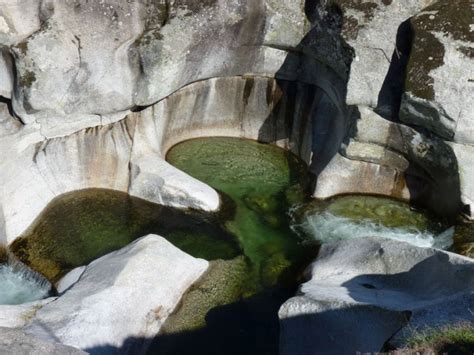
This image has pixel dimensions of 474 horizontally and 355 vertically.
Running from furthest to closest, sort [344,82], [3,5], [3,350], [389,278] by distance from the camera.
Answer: [344,82], [3,5], [389,278], [3,350]

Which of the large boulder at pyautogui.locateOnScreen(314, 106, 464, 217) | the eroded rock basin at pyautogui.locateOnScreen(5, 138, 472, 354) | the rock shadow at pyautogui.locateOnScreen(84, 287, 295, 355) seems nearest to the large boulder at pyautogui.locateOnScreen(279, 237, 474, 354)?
the rock shadow at pyautogui.locateOnScreen(84, 287, 295, 355)

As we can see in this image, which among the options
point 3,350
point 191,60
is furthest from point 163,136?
point 3,350

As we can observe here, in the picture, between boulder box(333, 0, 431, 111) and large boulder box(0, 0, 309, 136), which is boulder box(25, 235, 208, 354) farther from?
boulder box(333, 0, 431, 111)

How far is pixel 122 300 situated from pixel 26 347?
12.9 ft

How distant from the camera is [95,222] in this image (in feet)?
45.4

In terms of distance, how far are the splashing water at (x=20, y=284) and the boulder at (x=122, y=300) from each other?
3.69 ft

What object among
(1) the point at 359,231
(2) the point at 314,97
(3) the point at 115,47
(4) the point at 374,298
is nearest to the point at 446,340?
(4) the point at 374,298

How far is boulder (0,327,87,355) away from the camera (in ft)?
21.4

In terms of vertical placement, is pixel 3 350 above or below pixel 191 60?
below

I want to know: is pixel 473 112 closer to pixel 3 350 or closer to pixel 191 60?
pixel 191 60

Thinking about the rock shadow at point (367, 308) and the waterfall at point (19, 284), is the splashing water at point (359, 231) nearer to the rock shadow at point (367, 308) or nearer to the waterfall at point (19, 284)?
the rock shadow at point (367, 308)

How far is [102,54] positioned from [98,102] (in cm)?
115

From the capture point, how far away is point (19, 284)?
12.1 meters

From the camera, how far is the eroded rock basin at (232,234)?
11.1 meters
